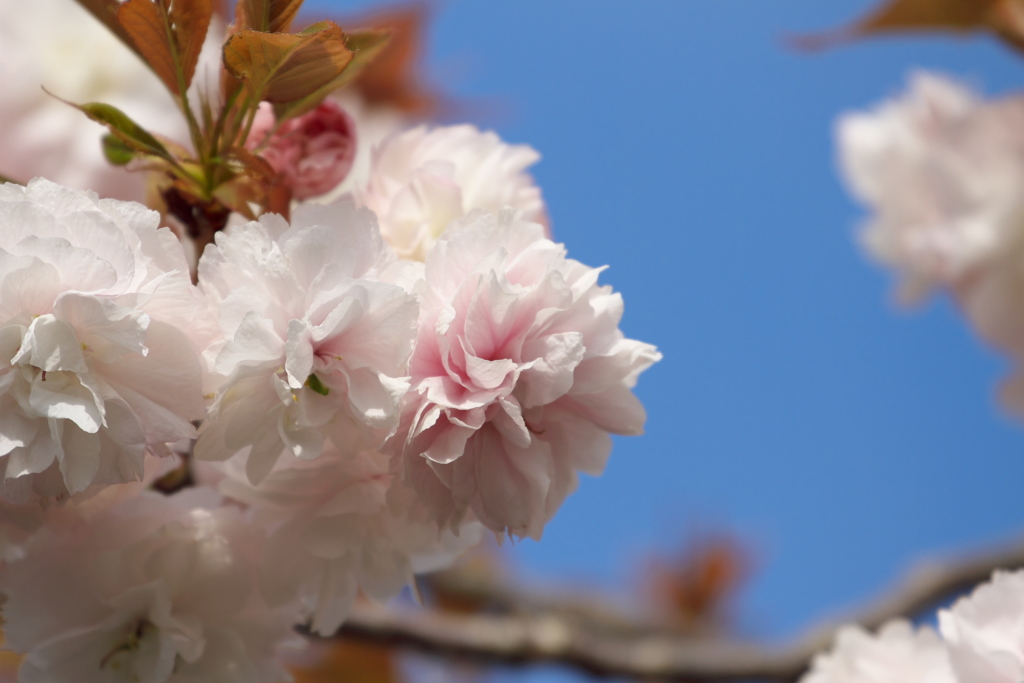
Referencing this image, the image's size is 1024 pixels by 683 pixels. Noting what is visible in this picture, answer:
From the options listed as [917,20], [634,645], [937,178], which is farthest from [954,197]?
[634,645]

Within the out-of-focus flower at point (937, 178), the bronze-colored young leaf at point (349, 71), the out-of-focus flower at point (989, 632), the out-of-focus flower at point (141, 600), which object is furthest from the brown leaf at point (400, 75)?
the out-of-focus flower at point (989, 632)

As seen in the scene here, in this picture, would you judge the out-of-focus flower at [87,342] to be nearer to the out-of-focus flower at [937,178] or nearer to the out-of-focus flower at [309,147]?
the out-of-focus flower at [309,147]

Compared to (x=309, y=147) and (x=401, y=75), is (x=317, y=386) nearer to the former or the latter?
(x=309, y=147)

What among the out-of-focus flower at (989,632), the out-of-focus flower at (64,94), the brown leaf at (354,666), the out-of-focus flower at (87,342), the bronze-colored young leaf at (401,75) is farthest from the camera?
the bronze-colored young leaf at (401,75)

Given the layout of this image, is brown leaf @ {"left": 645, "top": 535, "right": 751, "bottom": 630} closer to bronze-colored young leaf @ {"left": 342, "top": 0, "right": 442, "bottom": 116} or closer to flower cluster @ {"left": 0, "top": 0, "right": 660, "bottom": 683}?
bronze-colored young leaf @ {"left": 342, "top": 0, "right": 442, "bottom": 116}

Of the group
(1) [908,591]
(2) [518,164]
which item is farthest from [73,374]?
(1) [908,591]

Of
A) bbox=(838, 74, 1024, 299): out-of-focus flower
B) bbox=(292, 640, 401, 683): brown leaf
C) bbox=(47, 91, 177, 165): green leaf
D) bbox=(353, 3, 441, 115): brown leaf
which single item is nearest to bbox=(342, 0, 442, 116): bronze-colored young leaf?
bbox=(353, 3, 441, 115): brown leaf

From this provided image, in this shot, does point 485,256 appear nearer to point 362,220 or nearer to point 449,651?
point 362,220
